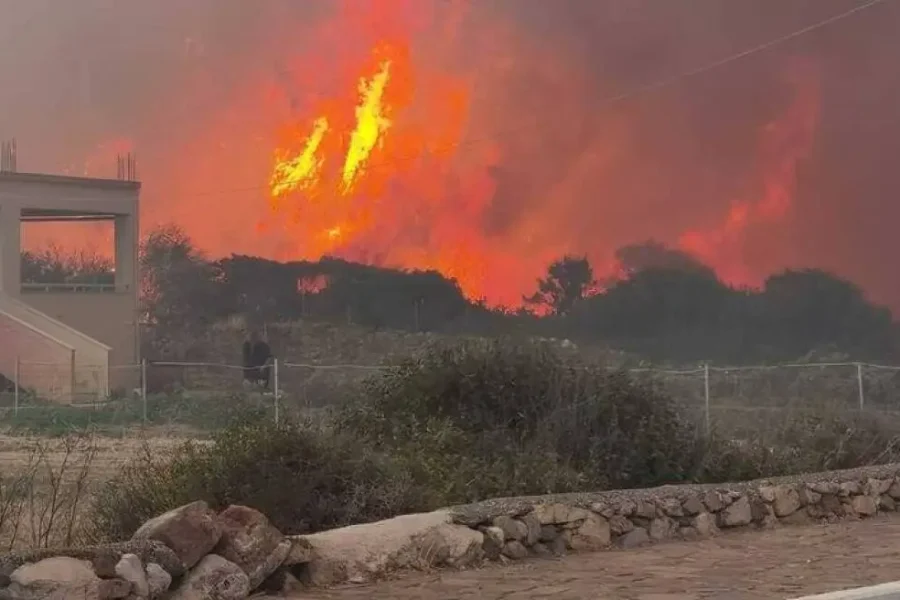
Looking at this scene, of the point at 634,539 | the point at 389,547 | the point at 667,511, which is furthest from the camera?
the point at 667,511

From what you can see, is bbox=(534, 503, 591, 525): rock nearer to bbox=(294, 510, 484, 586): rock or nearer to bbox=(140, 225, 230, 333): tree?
bbox=(294, 510, 484, 586): rock

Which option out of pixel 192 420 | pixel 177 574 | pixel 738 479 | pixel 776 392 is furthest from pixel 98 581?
pixel 776 392

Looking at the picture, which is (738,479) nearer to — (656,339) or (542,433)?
(542,433)

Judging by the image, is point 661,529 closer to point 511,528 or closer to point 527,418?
point 511,528

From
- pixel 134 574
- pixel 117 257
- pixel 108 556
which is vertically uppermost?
pixel 117 257

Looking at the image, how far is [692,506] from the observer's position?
11.2m

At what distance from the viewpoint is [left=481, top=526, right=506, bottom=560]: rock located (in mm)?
9566

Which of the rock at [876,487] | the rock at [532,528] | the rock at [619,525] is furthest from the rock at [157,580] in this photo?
the rock at [876,487]

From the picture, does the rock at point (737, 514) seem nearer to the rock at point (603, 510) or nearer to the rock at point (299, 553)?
the rock at point (603, 510)

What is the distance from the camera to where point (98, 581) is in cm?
718

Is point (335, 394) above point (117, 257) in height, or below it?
below

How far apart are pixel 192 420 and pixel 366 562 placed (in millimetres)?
19087

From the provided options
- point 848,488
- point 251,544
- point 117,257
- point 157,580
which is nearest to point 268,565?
point 251,544

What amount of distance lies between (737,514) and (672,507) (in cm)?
88
